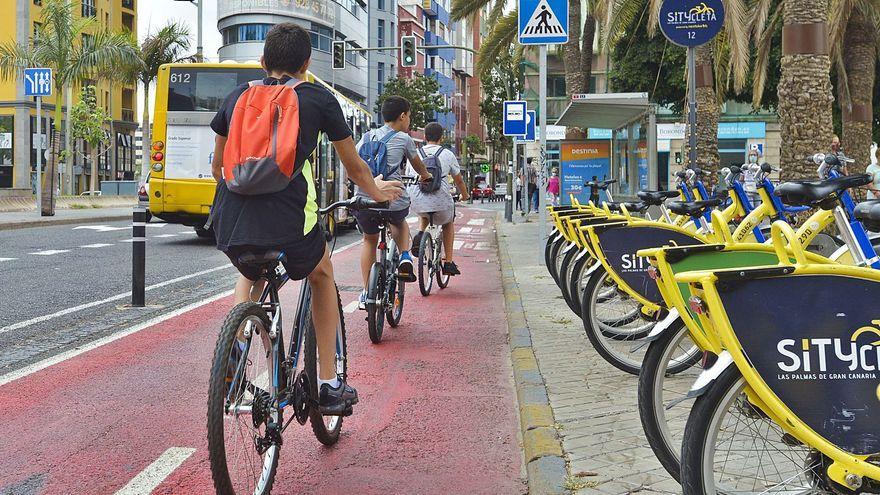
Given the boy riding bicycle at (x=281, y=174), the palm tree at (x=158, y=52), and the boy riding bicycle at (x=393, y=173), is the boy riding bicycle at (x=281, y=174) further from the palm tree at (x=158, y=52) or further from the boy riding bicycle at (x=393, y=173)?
the palm tree at (x=158, y=52)

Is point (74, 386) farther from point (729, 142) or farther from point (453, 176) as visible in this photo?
point (729, 142)

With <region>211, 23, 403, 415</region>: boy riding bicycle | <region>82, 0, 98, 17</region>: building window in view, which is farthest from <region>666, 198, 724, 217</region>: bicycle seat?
<region>82, 0, 98, 17</region>: building window

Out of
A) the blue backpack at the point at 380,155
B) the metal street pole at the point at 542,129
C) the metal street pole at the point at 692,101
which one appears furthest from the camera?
the metal street pole at the point at 542,129

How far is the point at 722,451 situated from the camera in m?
3.06

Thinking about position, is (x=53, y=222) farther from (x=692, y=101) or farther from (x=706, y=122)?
(x=692, y=101)

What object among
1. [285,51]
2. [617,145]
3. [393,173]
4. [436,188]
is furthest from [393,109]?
[617,145]

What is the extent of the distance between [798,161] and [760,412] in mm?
8549

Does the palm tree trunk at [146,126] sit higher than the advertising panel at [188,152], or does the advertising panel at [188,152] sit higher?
the palm tree trunk at [146,126]

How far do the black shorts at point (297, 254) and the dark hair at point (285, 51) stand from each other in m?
0.65

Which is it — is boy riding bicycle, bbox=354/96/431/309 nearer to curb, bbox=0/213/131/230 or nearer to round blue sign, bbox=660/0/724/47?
round blue sign, bbox=660/0/724/47

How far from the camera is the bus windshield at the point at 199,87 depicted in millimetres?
18875

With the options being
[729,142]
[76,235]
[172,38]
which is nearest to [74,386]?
[76,235]

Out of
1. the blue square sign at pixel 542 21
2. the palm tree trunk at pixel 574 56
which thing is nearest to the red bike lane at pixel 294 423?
the blue square sign at pixel 542 21

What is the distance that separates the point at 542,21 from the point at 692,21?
12.4ft
